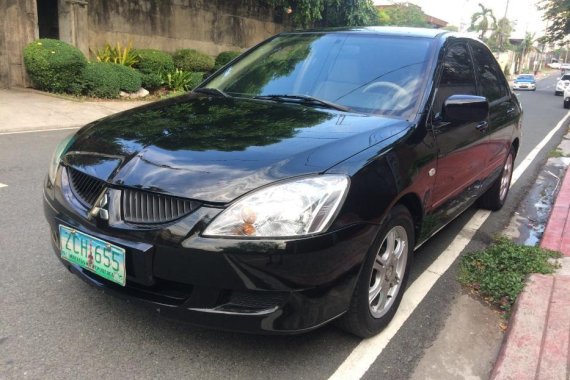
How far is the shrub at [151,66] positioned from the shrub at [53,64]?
94.3 inches

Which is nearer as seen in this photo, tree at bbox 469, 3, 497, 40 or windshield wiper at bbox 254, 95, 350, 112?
windshield wiper at bbox 254, 95, 350, 112

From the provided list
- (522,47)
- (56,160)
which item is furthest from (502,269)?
(522,47)

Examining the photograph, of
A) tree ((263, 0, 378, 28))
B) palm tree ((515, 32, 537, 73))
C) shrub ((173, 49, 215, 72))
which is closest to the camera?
shrub ((173, 49, 215, 72))

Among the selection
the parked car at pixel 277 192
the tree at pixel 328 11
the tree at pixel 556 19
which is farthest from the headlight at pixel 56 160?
the tree at pixel 556 19

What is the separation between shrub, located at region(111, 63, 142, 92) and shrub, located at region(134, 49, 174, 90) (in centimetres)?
82

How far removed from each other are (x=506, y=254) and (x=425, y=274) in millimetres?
741

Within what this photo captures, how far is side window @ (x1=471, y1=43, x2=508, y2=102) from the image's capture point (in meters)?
4.42

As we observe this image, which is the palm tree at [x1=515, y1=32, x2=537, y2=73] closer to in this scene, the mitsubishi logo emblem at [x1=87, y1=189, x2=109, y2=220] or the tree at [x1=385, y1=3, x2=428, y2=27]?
the tree at [x1=385, y1=3, x2=428, y2=27]

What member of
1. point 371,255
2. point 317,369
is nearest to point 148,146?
point 371,255

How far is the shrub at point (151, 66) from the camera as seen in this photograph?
49.1 feet

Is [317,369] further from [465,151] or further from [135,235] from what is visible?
[465,151]

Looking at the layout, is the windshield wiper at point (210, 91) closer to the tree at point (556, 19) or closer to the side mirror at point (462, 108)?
the side mirror at point (462, 108)

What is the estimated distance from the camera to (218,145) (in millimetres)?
2586

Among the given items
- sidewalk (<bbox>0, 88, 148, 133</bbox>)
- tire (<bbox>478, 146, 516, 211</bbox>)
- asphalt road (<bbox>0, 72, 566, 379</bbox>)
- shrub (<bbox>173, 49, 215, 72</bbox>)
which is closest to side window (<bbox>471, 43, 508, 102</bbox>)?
tire (<bbox>478, 146, 516, 211</bbox>)
